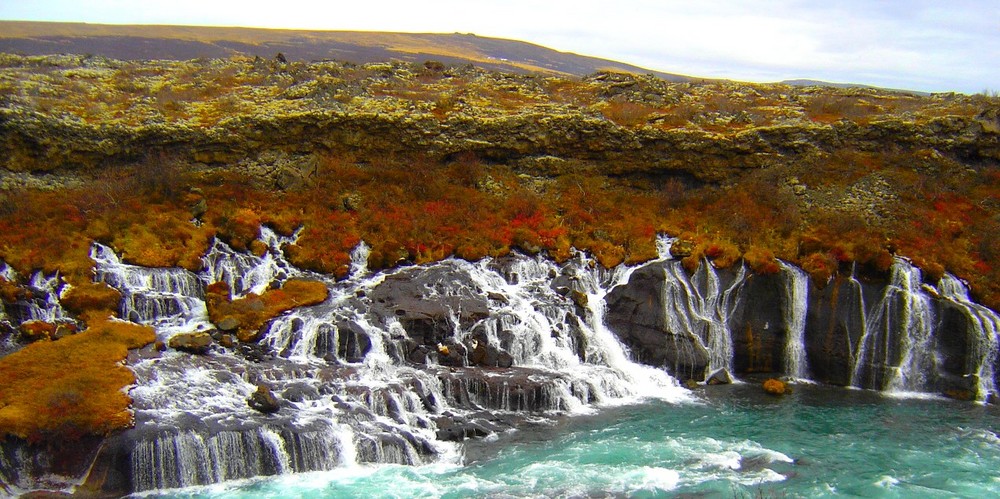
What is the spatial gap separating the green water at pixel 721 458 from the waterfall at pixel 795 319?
2.68 meters

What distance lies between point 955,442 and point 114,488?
24.9m

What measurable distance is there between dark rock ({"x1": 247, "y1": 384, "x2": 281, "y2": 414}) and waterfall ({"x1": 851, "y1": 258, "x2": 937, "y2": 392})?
71.7ft

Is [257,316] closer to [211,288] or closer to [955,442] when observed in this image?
[211,288]

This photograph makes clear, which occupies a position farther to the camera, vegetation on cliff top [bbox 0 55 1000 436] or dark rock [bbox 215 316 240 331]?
vegetation on cliff top [bbox 0 55 1000 436]

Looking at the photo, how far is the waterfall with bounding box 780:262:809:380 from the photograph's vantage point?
89.6 feet

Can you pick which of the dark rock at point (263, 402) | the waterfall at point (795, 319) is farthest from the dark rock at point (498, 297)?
the waterfall at point (795, 319)

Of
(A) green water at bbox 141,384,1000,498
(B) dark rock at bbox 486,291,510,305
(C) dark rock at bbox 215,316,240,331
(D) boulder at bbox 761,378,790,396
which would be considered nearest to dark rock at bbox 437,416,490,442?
(A) green water at bbox 141,384,1000,498

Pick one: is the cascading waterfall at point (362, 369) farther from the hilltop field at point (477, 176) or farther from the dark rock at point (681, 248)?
the dark rock at point (681, 248)

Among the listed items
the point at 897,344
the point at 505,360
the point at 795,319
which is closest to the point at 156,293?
the point at 505,360

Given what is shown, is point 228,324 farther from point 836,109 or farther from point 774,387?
point 836,109

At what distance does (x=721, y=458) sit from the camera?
65.4ft

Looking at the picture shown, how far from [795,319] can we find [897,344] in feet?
12.4

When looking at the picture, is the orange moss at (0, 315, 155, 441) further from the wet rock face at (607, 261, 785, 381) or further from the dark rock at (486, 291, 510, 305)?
the wet rock face at (607, 261, 785, 381)

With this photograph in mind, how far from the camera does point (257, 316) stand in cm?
2527
